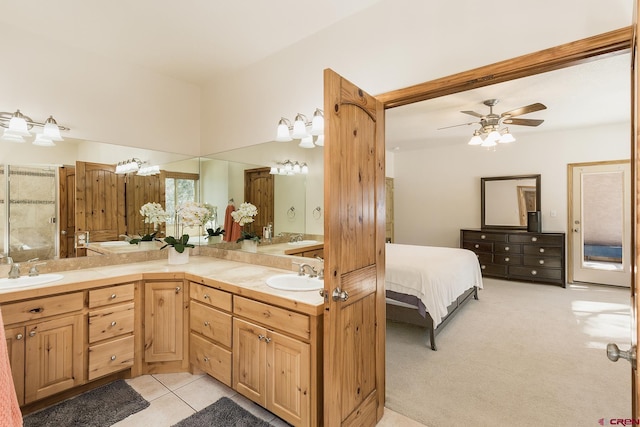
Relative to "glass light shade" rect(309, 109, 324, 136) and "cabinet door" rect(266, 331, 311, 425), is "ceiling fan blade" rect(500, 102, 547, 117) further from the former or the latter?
"cabinet door" rect(266, 331, 311, 425)

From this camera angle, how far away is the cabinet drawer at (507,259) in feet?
17.4

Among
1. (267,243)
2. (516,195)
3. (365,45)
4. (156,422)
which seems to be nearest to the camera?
(156,422)

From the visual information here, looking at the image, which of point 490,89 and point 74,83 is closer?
point 74,83

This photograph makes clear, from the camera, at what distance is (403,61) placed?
186 centimetres

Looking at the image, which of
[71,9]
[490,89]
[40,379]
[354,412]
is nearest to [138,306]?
[40,379]

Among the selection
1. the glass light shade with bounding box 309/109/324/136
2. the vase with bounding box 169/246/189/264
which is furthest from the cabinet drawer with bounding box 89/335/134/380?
the glass light shade with bounding box 309/109/324/136

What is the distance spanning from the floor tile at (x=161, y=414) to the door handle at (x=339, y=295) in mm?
1338

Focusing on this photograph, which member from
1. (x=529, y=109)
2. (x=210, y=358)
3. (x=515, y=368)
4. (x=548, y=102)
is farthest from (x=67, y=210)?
(x=548, y=102)

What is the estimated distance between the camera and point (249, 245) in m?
2.86

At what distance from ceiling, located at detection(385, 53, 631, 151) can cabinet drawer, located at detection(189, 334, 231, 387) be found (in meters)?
3.48

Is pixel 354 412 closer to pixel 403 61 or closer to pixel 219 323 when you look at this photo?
pixel 219 323

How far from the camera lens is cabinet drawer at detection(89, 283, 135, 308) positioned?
213cm

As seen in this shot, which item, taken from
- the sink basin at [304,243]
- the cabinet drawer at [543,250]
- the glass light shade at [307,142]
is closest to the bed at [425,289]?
the sink basin at [304,243]

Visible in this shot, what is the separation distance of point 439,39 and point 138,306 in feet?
9.04
